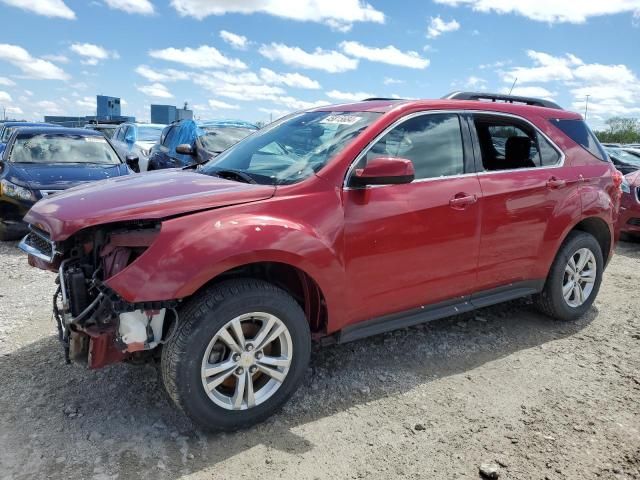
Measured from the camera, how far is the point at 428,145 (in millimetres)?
3570

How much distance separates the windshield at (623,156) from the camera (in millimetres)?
12238

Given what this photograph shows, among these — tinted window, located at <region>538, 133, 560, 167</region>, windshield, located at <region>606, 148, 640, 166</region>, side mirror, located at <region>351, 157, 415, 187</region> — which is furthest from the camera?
windshield, located at <region>606, 148, 640, 166</region>

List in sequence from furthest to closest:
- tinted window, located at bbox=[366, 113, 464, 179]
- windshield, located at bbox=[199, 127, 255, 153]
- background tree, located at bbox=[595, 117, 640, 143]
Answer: background tree, located at bbox=[595, 117, 640, 143], windshield, located at bbox=[199, 127, 255, 153], tinted window, located at bbox=[366, 113, 464, 179]

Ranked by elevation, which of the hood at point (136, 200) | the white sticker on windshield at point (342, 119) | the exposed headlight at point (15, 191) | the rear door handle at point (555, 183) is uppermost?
the white sticker on windshield at point (342, 119)

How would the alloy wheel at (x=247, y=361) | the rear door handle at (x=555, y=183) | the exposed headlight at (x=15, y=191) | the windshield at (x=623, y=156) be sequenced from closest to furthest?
1. the alloy wheel at (x=247, y=361)
2. the rear door handle at (x=555, y=183)
3. the exposed headlight at (x=15, y=191)
4. the windshield at (x=623, y=156)

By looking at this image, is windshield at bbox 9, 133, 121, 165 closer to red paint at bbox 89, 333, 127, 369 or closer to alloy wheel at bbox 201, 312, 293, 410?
red paint at bbox 89, 333, 127, 369

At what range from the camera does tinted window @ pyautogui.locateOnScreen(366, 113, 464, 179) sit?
3408 mm

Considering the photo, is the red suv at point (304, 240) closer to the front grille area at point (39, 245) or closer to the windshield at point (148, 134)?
the front grille area at point (39, 245)

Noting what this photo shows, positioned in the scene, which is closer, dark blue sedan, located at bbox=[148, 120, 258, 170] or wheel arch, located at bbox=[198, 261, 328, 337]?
wheel arch, located at bbox=[198, 261, 328, 337]

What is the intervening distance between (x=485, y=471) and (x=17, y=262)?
5535mm

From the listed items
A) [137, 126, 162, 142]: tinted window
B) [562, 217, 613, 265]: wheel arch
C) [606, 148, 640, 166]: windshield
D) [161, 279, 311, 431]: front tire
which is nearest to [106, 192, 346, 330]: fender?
[161, 279, 311, 431]: front tire

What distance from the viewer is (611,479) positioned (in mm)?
2564

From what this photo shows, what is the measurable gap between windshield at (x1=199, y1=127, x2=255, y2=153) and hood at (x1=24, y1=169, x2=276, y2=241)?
19.7 feet

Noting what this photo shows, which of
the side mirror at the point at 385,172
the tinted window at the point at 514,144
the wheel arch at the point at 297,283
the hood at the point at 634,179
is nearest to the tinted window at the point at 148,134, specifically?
the hood at the point at 634,179
